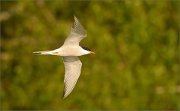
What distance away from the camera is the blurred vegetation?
7.13 meters

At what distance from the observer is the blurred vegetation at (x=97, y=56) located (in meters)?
7.13

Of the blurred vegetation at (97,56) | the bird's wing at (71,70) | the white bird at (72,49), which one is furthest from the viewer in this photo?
the blurred vegetation at (97,56)

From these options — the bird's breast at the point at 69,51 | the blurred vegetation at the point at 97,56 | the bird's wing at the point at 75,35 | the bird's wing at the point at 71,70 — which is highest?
the bird's wing at the point at 75,35

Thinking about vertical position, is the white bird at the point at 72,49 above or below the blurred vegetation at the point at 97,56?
above

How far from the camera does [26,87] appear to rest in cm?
737

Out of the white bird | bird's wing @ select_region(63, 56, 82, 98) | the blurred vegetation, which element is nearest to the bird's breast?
the white bird

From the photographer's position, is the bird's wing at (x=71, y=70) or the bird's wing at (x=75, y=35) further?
the bird's wing at (x=71, y=70)

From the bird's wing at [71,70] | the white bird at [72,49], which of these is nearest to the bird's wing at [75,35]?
the white bird at [72,49]

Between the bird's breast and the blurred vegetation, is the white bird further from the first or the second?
the blurred vegetation

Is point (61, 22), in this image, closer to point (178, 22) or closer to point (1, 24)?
point (1, 24)

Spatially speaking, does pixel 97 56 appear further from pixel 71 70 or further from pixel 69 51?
pixel 69 51

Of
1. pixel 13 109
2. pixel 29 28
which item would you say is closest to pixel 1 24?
pixel 29 28

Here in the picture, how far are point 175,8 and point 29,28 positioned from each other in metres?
1.59

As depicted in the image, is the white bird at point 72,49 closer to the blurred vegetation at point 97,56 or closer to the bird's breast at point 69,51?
the bird's breast at point 69,51
